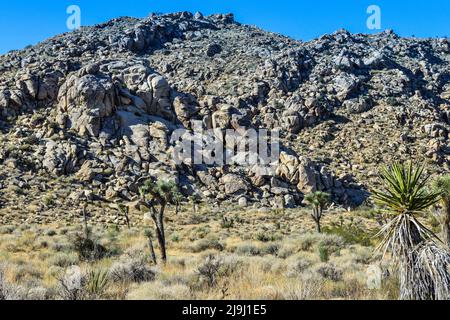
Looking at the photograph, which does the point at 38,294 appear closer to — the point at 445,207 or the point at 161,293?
the point at 161,293

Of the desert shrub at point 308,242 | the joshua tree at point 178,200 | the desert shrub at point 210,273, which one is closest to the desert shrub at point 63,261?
the desert shrub at point 210,273

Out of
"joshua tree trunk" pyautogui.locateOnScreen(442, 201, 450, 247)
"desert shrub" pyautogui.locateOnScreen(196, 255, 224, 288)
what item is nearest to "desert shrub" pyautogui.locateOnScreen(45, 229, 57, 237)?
"desert shrub" pyautogui.locateOnScreen(196, 255, 224, 288)

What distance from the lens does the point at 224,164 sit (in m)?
51.5

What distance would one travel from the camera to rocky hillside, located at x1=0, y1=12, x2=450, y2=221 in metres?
44.6

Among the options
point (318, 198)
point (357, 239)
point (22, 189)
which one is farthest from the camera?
point (22, 189)

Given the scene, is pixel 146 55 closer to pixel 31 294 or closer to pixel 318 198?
pixel 318 198

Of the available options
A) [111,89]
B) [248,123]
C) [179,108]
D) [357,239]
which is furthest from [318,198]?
[111,89]

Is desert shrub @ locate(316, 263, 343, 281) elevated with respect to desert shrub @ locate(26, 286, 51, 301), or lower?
lower

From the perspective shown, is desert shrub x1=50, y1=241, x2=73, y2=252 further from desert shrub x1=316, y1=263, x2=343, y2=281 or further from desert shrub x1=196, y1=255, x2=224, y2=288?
desert shrub x1=316, y1=263, x2=343, y2=281

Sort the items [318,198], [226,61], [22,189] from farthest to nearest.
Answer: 1. [226,61]
2. [22,189]
3. [318,198]

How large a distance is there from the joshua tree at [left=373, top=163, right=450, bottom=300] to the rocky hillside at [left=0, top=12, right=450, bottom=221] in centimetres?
3581

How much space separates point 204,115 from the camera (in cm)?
5800

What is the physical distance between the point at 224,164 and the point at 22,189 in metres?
25.9

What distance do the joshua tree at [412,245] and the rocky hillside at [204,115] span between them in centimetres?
3581
